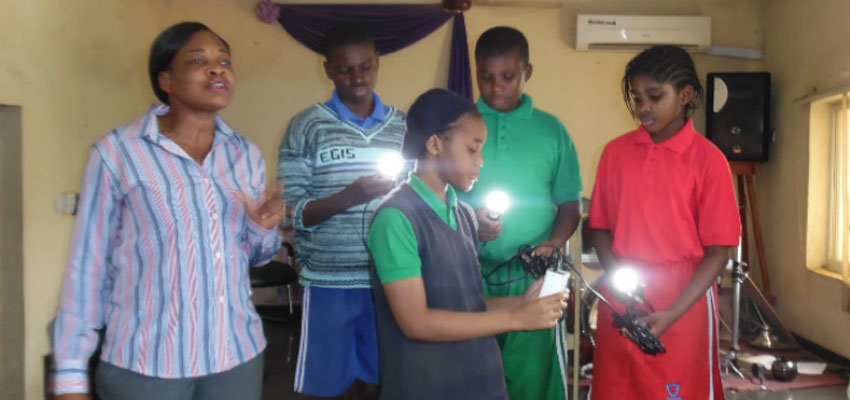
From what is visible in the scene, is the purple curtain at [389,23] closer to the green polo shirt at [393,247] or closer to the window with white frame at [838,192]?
the window with white frame at [838,192]

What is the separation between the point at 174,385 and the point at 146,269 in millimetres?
227

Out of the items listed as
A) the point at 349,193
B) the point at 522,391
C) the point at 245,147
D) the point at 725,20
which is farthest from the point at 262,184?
the point at 725,20

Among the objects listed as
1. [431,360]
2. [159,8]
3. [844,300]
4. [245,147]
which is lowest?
[844,300]

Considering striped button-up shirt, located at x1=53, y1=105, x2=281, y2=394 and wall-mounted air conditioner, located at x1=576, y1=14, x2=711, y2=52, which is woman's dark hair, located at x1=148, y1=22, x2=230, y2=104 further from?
wall-mounted air conditioner, located at x1=576, y1=14, x2=711, y2=52

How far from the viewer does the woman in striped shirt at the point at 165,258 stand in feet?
3.94

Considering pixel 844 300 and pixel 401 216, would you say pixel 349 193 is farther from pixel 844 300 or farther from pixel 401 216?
pixel 844 300

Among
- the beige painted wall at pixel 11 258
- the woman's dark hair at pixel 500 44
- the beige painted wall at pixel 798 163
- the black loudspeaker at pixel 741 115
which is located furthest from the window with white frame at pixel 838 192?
the beige painted wall at pixel 11 258

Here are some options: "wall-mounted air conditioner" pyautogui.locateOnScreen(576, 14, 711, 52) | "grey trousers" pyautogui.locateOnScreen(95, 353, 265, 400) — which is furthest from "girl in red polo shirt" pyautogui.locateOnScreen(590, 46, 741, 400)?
"wall-mounted air conditioner" pyautogui.locateOnScreen(576, 14, 711, 52)

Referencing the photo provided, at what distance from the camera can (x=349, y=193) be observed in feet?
5.59

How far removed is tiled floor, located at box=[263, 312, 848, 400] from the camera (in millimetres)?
3479

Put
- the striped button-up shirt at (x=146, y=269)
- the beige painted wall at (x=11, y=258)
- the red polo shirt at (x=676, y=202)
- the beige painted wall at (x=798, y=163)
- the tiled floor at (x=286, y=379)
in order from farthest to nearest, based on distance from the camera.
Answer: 1. the beige painted wall at (x=798, y=163)
2. the tiled floor at (x=286, y=379)
3. the beige painted wall at (x=11, y=258)
4. the red polo shirt at (x=676, y=202)
5. the striped button-up shirt at (x=146, y=269)

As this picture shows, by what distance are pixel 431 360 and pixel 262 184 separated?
54 cm

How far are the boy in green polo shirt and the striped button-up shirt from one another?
2.78ft

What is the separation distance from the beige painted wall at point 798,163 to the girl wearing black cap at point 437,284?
360 cm
